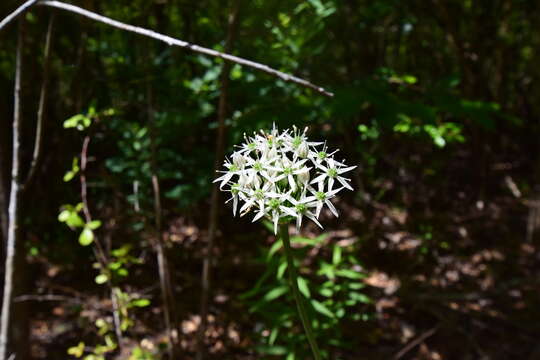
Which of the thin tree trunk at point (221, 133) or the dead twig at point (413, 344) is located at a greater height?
the thin tree trunk at point (221, 133)

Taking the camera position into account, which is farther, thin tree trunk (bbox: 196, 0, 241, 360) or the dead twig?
the dead twig

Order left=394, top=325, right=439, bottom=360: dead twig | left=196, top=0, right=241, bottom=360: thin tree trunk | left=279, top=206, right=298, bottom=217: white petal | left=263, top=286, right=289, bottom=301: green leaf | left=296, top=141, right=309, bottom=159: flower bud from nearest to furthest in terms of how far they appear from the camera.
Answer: left=279, top=206, right=298, bottom=217: white petal
left=296, top=141, right=309, bottom=159: flower bud
left=196, top=0, right=241, bottom=360: thin tree trunk
left=263, top=286, right=289, bottom=301: green leaf
left=394, top=325, right=439, bottom=360: dead twig

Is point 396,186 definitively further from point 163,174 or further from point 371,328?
point 163,174

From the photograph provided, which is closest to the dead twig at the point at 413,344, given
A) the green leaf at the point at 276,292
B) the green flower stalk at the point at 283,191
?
the green leaf at the point at 276,292

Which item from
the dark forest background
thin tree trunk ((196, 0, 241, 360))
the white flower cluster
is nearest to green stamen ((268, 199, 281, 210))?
the white flower cluster

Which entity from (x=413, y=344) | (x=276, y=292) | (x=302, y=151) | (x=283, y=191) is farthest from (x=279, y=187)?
(x=413, y=344)

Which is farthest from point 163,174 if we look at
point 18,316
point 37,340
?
point 37,340

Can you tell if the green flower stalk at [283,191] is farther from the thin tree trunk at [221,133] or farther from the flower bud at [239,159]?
the thin tree trunk at [221,133]

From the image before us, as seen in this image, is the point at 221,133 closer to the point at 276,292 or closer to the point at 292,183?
the point at 276,292

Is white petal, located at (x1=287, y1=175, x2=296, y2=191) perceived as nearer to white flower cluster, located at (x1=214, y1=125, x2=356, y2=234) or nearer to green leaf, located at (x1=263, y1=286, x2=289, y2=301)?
white flower cluster, located at (x1=214, y1=125, x2=356, y2=234)
